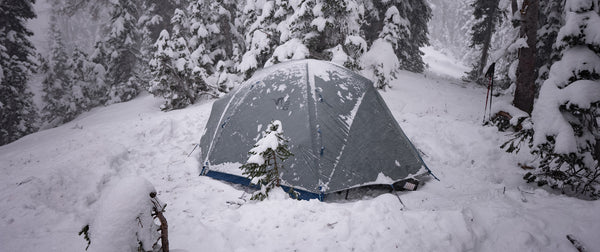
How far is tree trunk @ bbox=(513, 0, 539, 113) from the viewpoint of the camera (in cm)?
742

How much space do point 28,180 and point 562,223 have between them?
954 cm

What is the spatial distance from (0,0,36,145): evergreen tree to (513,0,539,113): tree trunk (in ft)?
82.2

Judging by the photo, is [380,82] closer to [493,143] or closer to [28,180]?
[493,143]

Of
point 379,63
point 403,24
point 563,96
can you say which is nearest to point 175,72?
point 379,63

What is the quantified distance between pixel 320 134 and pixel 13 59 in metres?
22.8

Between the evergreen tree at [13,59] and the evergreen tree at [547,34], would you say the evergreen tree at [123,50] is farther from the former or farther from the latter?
the evergreen tree at [547,34]

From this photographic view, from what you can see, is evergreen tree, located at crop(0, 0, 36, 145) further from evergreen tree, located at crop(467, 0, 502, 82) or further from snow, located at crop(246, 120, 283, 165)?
evergreen tree, located at crop(467, 0, 502, 82)

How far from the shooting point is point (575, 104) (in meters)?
4.30

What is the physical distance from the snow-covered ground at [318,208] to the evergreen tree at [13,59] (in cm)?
1252

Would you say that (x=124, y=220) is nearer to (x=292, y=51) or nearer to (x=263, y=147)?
(x=263, y=147)

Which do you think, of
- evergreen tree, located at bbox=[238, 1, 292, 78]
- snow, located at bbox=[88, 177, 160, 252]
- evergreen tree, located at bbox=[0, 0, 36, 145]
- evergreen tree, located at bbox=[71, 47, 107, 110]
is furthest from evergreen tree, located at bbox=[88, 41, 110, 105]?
snow, located at bbox=[88, 177, 160, 252]

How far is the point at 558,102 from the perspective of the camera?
4.58 m

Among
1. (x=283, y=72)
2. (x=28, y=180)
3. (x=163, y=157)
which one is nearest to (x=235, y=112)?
(x=283, y=72)

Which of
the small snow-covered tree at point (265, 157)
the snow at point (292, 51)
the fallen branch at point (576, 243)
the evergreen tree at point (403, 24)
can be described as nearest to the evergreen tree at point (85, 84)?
the snow at point (292, 51)
